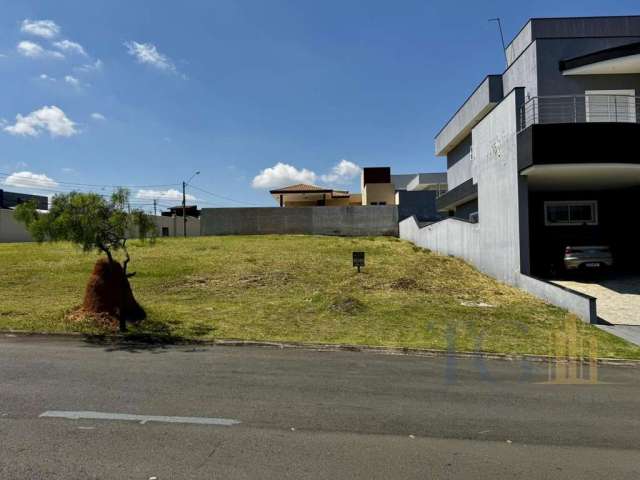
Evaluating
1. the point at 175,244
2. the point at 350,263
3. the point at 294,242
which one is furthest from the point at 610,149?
the point at 175,244

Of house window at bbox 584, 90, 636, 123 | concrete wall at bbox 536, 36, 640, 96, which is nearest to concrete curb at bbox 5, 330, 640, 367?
house window at bbox 584, 90, 636, 123

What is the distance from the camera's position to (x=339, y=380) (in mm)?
6070

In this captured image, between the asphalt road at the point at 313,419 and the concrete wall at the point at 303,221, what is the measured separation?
988 inches

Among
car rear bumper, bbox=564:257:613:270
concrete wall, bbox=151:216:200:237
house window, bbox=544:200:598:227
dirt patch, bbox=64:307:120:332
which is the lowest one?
dirt patch, bbox=64:307:120:332

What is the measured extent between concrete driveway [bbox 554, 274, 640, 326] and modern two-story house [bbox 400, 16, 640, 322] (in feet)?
5.44

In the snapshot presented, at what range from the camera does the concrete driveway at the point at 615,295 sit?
415 inches

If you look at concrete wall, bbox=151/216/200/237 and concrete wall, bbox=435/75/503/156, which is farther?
concrete wall, bbox=151/216/200/237

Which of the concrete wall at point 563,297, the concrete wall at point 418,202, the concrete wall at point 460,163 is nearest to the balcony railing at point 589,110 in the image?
the concrete wall at point 563,297

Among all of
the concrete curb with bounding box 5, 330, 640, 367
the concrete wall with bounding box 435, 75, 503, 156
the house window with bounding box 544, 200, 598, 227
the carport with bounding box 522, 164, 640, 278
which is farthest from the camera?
the concrete wall with bounding box 435, 75, 503, 156

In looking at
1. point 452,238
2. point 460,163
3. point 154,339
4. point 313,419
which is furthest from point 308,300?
point 460,163

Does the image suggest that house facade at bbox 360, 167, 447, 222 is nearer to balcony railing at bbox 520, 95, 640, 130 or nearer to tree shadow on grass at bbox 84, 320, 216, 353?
balcony railing at bbox 520, 95, 640, 130

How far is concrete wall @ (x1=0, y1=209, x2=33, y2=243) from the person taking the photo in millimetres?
39281

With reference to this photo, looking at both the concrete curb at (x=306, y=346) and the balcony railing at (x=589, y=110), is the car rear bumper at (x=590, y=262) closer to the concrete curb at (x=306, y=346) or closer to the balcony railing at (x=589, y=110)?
the balcony railing at (x=589, y=110)

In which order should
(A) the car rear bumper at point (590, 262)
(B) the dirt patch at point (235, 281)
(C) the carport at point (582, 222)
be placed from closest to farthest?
1. (A) the car rear bumper at point (590, 262)
2. (B) the dirt patch at point (235, 281)
3. (C) the carport at point (582, 222)
